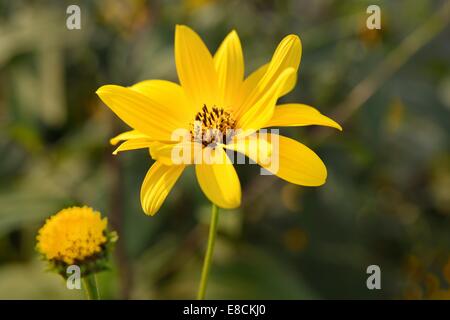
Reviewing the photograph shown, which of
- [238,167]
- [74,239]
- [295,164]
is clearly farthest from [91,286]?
[238,167]

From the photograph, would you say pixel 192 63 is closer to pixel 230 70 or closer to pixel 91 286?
pixel 230 70

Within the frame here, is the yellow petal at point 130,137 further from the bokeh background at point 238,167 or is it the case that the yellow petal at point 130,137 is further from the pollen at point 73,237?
the bokeh background at point 238,167

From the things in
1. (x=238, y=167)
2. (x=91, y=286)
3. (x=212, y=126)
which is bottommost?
(x=91, y=286)

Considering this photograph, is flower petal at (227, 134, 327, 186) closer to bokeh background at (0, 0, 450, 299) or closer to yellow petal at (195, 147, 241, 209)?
yellow petal at (195, 147, 241, 209)

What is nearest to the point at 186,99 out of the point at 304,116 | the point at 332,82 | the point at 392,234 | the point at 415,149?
the point at 304,116

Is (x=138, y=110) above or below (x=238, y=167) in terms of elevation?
below

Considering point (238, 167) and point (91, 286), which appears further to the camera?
point (238, 167)

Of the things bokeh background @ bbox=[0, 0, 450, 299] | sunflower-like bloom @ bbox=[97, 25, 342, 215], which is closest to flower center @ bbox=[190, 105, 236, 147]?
sunflower-like bloom @ bbox=[97, 25, 342, 215]
